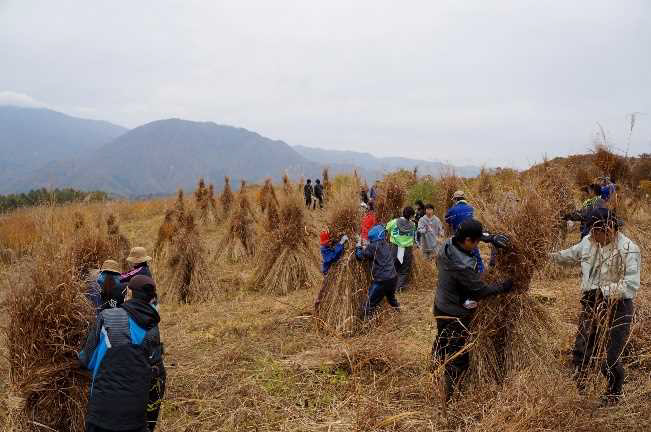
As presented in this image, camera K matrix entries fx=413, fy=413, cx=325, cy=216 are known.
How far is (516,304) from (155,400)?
307 centimetres

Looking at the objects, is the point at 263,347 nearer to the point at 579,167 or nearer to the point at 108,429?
the point at 108,429

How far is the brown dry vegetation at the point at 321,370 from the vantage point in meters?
2.83

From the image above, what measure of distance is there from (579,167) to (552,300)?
5771mm

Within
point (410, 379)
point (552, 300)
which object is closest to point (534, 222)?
point (410, 379)

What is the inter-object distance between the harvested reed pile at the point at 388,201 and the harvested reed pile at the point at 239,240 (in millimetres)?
4401

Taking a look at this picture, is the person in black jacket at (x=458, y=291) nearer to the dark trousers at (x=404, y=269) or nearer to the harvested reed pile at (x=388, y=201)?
the dark trousers at (x=404, y=269)

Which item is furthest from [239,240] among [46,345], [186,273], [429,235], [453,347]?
[453,347]

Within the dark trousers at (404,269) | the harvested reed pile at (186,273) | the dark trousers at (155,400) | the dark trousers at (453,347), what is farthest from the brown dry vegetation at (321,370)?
the harvested reed pile at (186,273)

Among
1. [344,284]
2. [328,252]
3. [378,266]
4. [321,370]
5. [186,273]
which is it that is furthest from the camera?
[186,273]

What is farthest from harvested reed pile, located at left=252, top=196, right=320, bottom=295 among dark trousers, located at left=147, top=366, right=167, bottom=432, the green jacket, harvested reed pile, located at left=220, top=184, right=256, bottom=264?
dark trousers, located at left=147, top=366, right=167, bottom=432

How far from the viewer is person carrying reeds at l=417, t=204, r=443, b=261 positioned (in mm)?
7957

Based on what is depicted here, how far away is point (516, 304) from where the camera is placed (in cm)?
350

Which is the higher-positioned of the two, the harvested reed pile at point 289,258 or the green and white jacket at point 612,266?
the green and white jacket at point 612,266

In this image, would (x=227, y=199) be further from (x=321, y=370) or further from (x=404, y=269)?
(x=321, y=370)
